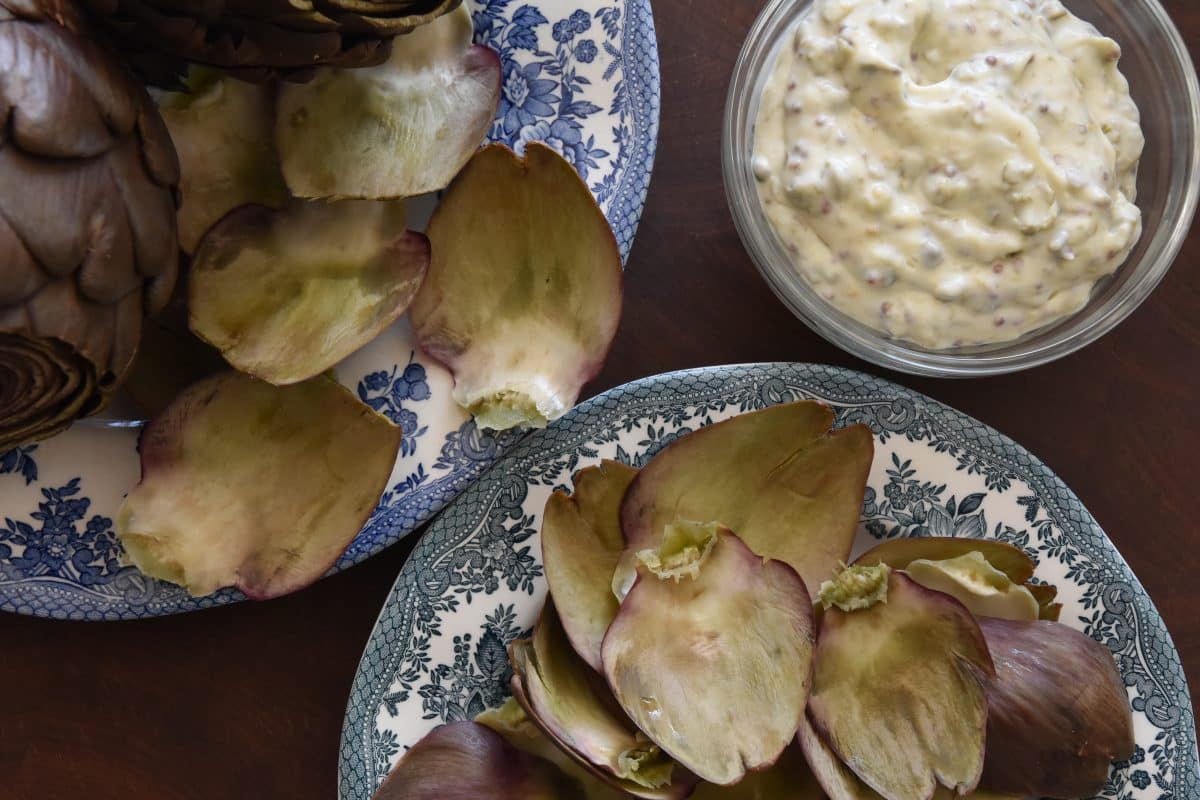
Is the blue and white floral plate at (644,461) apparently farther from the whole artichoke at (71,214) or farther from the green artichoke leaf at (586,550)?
the whole artichoke at (71,214)

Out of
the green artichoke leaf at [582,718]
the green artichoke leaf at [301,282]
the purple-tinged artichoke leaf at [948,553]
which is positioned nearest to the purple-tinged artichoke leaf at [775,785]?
the green artichoke leaf at [582,718]

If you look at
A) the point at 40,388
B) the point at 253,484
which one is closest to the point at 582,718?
the point at 253,484

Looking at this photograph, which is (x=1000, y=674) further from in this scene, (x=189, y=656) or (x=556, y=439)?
(x=189, y=656)

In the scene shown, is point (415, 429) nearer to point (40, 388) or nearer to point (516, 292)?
point (516, 292)

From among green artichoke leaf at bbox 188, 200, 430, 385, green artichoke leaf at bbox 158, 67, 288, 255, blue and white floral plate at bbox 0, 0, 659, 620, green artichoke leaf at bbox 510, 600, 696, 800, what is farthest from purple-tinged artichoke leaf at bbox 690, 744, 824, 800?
green artichoke leaf at bbox 158, 67, 288, 255

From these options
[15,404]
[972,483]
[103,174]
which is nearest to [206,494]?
[15,404]

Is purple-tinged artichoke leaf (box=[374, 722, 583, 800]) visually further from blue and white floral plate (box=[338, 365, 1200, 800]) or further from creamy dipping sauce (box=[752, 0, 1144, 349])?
creamy dipping sauce (box=[752, 0, 1144, 349])
